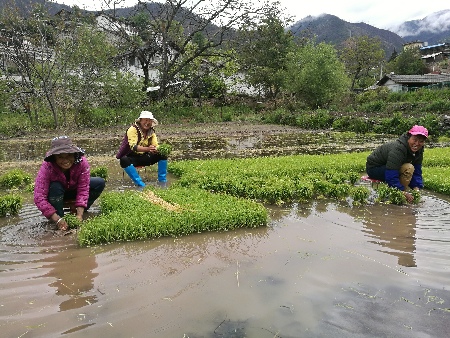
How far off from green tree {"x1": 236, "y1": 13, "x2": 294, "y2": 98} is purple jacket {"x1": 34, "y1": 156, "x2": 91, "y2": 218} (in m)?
32.8

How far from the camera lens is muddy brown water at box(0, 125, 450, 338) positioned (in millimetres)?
3287

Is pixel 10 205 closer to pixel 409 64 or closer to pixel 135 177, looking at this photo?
pixel 135 177

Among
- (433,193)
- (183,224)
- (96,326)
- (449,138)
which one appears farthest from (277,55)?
(96,326)

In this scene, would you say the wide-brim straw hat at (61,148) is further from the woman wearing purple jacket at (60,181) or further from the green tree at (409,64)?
the green tree at (409,64)

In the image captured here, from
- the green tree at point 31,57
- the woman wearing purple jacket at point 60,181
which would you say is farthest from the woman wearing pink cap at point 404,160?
the green tree at point 31,57

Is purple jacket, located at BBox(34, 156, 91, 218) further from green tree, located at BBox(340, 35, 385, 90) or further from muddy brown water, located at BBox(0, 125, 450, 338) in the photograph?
green tree, located at BBox(340, 35, 385, 90)

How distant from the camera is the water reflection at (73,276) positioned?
3.72 meters

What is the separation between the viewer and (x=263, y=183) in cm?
Answer: 795

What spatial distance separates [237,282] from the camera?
4.07m

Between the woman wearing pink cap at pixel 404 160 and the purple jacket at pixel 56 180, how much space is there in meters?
5.31

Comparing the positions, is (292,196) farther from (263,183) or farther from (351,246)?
(351,246)

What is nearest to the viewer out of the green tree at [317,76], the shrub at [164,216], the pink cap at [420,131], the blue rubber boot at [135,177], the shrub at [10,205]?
the shrub at [164,216]

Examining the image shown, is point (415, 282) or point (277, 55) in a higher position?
point (277, 55)

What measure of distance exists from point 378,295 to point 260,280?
114 cm
